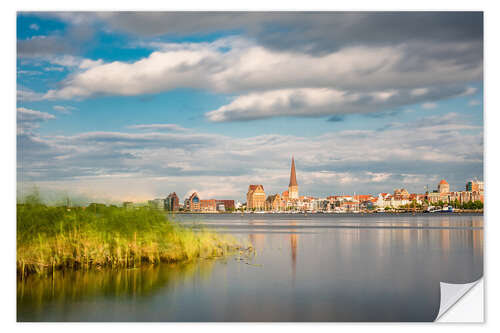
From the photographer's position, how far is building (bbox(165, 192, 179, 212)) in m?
10.8

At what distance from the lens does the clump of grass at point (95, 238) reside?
8.43 metres

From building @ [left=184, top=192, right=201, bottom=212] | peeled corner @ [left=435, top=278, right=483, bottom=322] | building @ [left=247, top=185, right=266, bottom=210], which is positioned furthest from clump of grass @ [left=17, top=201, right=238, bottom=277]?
building @ [left=247, top=185, right=266, bottom=210]

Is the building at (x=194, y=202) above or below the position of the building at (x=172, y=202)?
below

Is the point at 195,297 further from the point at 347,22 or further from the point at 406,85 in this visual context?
the point at 406,85

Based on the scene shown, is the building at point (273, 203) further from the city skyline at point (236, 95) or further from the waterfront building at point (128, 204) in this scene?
the waterfront building at point (128, 204)

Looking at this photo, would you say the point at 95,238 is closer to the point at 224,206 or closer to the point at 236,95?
the point at 236,95

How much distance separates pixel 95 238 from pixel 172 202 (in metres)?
2.51

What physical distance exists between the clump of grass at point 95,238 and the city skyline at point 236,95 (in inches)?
20.1

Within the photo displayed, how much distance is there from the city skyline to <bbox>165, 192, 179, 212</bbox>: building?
A: 0.54 meters

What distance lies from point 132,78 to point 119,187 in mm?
2654
